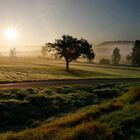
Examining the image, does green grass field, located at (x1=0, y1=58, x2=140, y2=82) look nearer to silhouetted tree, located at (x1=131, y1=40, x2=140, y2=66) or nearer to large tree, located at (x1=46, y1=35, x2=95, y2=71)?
large tree, located at (x1=46, y1=35, x2=95, y2=71)

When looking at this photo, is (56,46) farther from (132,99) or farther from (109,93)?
(132,99)

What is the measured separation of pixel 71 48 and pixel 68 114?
52961mm

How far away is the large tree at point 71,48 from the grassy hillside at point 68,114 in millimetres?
37284

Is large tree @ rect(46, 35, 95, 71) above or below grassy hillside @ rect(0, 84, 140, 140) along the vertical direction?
above

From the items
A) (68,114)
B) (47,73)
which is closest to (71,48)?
(47,73)

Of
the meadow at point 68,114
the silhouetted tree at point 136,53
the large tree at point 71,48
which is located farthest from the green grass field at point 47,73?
the silhouetted tree at point 136,53

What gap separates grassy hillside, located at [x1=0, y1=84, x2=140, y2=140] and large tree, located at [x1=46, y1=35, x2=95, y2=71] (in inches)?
1468

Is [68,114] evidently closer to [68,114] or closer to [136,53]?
[68,114]

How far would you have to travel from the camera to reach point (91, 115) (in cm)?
1683

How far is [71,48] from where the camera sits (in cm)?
7400

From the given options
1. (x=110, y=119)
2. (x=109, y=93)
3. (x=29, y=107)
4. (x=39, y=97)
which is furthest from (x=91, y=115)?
(x=109, y=93)

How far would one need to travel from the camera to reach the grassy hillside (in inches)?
470

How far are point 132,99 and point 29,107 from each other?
9280 millimetres

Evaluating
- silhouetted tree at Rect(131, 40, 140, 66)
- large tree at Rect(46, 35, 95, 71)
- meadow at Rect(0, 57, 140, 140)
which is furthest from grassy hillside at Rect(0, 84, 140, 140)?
silhouetted tree at Rect(131, 40, 140, 66)
